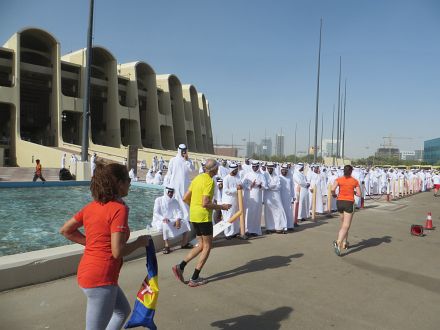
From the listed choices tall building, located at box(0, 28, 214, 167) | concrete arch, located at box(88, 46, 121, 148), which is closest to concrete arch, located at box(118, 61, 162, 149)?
tall building, located at box(0, 28, 214, 167)

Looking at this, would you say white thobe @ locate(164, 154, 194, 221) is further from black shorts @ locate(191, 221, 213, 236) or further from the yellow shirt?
black shorts @ locate(191, 221, 213, 236)

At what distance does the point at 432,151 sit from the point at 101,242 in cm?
11549

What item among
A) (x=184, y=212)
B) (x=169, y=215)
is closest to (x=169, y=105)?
(x=184, y=212)

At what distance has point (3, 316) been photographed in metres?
3.89

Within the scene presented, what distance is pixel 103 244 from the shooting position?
2516mm

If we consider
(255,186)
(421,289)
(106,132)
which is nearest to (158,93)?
(106,132)

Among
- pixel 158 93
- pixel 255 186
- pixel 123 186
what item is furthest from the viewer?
pixel 158 93

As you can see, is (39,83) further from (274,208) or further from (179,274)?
(179,274)

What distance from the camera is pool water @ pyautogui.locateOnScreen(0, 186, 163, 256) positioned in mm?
7441

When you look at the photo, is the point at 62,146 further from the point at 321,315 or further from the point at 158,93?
the point at 321,315

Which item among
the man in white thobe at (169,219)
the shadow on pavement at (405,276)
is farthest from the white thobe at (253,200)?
the shadow on pavement at (405,276)

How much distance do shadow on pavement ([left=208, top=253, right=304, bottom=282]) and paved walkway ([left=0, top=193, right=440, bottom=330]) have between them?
14 millimetres

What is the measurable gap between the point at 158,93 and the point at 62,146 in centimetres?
2306

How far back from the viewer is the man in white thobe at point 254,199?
8.80 meters
